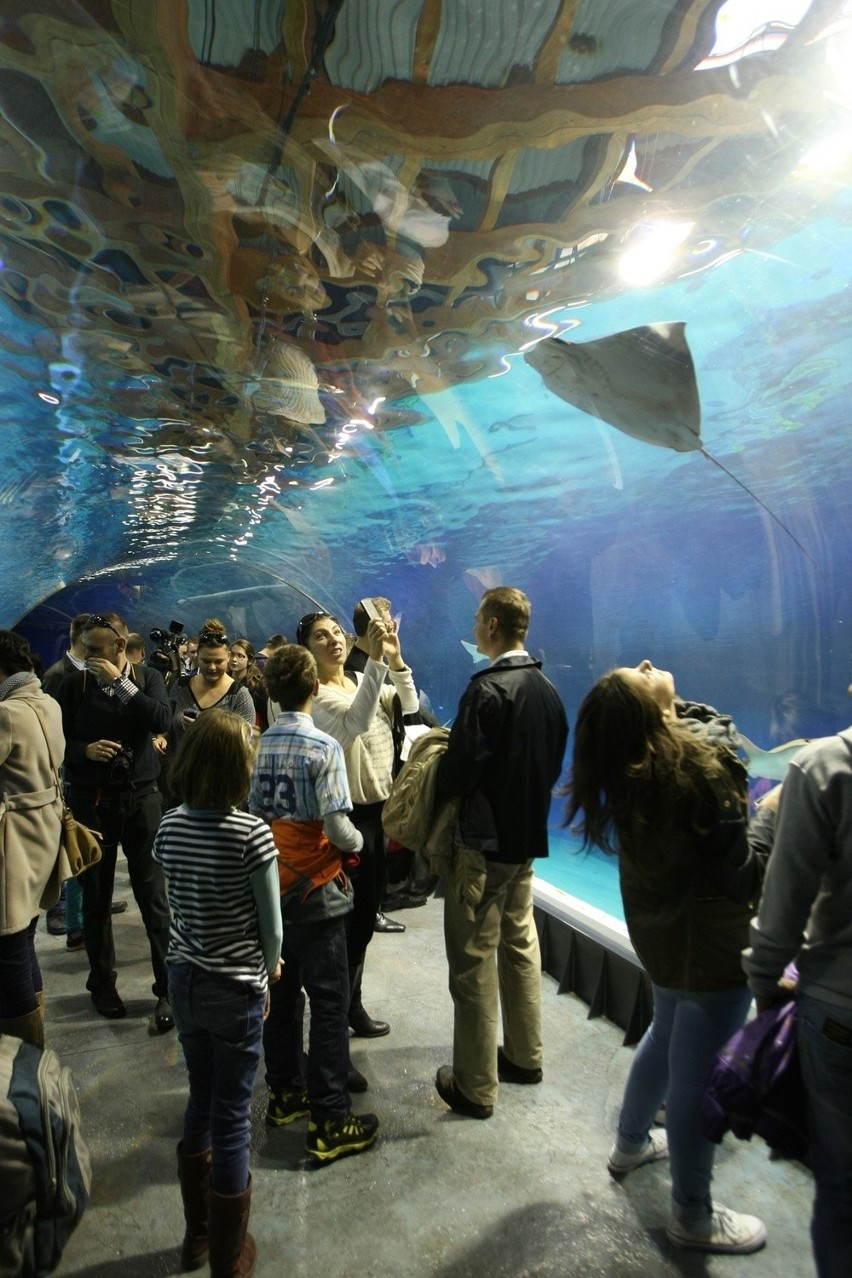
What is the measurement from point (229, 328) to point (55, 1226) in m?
5.32

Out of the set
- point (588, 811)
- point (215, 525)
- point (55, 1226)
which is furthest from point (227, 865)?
point (215, 525)

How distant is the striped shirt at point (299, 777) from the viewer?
2422 millimetres

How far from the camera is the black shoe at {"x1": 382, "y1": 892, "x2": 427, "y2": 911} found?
5.31 metres

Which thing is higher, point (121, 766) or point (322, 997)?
point (121, 766)

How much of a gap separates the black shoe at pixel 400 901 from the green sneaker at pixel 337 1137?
Answer: 8.67 feet

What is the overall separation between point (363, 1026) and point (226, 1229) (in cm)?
155

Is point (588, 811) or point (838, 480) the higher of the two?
point (838, 480)

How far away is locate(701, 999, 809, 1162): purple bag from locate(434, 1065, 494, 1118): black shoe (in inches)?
58.6

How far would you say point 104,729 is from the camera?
370 centimetres

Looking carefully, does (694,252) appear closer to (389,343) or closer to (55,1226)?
(389,343)

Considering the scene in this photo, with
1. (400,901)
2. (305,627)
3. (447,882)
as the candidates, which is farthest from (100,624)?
(400,901)

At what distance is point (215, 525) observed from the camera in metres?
12.0

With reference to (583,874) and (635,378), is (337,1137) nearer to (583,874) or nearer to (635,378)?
(635,378)

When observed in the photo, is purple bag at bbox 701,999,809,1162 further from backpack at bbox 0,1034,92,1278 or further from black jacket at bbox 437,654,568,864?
backpack at bbox 0,1034,92,1278
